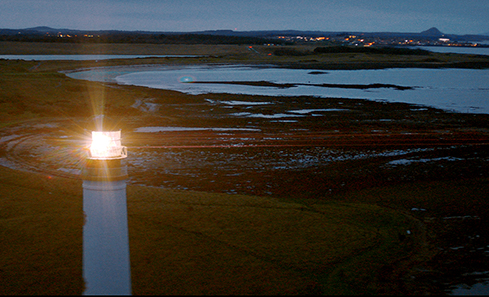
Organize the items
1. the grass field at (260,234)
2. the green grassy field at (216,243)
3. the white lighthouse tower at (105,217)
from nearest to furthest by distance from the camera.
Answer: the white lighthouse tower at (105,217), the green grassy field at (216,243), the grass field at (260,234)

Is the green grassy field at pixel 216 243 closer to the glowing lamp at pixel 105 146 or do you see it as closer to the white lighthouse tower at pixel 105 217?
the white lighthouse tower at pixel 105 217

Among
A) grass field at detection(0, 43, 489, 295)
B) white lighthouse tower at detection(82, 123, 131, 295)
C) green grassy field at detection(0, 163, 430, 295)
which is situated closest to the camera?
white lighthouse tower at detection(82, 123, 131, 295)

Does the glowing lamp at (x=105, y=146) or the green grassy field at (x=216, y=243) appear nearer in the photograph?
the glowing lamp at (x=105, y=146)

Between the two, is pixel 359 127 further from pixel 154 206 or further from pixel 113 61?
pixel 113 61

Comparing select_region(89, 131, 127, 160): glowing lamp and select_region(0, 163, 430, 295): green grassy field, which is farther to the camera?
select_region(0, 163, 430, 295): green grassy field

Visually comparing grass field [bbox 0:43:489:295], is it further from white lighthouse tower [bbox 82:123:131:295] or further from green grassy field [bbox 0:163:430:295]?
white lighthouse tower [bbox 82:123:131:295]

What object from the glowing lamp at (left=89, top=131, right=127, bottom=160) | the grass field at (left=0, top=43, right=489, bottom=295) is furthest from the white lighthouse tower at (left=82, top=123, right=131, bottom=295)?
→ the grass field at (left=0, top=43, right=489, bottom=295)

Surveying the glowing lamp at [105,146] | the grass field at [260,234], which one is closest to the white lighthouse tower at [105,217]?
the glowing lamp at [105,146]

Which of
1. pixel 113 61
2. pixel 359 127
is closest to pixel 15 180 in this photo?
pixel 359 127

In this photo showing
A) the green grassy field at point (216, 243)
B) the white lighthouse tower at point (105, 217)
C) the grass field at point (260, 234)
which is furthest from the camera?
the grass field at point (260, 234)
